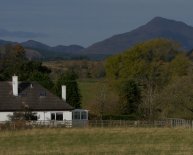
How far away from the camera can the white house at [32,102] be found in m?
70.8

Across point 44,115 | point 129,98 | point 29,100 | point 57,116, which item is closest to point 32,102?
point 29,100

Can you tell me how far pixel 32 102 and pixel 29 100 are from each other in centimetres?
44

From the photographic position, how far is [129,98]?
300 ft

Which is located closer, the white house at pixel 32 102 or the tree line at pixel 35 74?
the white house at pixel 32 102

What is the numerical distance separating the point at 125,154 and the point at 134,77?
72292mm

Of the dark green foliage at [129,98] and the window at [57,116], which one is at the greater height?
the dark green foliage at [129,98]

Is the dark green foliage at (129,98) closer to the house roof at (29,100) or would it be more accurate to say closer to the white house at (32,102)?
the white house at (32,102)

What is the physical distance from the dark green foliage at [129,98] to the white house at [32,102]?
17.9m

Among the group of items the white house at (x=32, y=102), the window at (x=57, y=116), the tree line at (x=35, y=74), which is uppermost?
the tree line at (x=35, y=74)

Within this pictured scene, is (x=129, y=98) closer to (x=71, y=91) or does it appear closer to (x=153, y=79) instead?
(x=153, y=79)

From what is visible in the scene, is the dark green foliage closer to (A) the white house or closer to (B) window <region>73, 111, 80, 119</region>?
(B) window <region>73, 111, 80, 119</region>

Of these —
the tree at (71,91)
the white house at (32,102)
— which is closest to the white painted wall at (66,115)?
the white house at (32,102)

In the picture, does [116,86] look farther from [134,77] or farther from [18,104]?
[18,104]

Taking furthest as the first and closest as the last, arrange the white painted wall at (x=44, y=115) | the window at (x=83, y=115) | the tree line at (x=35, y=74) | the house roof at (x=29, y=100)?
the tree line at (x=35, y=74), the window at (x=83, y=115), the house roof at (x=29, y=100), the white painted wall at (x=44, y=115)
